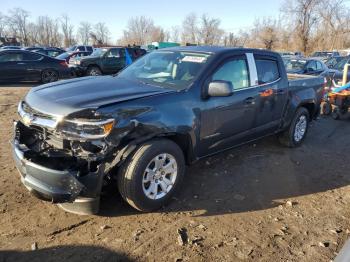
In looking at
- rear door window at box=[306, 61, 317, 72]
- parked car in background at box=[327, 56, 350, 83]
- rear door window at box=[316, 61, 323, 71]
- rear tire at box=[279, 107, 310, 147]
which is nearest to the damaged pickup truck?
rear tire at box=[279, 107, 310, 147]

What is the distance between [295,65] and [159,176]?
10.7 meters

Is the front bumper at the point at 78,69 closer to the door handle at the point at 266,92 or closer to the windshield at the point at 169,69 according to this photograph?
the windshield at the point at 169,69

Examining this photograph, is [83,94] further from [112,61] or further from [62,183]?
[112,61]

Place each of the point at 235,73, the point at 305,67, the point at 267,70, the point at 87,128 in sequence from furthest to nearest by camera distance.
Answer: the point at 305,67 < the point at 267,70 < the point at 235,73 < the point at 87,128

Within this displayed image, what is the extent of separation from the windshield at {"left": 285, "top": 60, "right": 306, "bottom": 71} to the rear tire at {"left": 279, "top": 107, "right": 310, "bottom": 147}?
6.63 m

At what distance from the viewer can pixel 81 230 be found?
363cm

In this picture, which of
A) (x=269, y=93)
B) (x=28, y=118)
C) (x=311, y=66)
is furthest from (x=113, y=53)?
(x=28, y=118)

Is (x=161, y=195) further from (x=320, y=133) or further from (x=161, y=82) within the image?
(x=320, y=133)

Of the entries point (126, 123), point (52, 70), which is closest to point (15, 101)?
point (52, 70)

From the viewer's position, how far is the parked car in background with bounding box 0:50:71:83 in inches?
566

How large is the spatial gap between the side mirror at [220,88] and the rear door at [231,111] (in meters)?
0.15

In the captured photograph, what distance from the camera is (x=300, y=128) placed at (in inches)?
267

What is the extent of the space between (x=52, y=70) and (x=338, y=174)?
1274cm

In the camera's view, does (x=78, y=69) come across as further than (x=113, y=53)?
No
